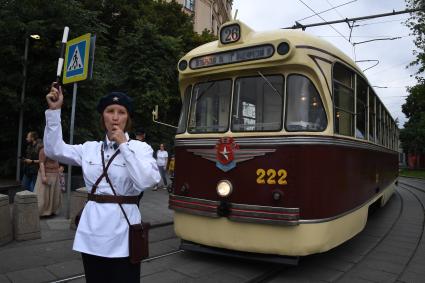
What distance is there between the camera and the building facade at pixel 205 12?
43.1m

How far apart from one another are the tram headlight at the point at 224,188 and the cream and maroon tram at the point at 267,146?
0.01m

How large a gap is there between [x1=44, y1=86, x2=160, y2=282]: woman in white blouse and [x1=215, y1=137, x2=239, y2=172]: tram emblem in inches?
106

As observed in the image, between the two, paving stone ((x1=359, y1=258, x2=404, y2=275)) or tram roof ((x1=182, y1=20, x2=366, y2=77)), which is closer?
tram roof ((x1=182, y1=20, x2=366, y2=77))

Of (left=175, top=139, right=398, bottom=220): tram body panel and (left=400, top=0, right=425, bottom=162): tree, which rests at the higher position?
(left=400, top=0, right=425, bottom=162): tree

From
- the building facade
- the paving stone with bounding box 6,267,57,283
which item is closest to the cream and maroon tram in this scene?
the paving stone with bounding box 6,267,57,283

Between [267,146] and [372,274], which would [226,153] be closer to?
[267,146]

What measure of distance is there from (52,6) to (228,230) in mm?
8679

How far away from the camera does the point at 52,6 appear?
440 inches

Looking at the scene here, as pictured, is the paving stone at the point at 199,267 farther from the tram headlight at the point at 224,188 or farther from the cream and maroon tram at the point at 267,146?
the tram headlight at the point at 224,188

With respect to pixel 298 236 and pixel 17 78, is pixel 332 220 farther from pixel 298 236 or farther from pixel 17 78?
pixel 17 78

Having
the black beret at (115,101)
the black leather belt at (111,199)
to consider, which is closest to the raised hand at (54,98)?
the black beret at (115,101)

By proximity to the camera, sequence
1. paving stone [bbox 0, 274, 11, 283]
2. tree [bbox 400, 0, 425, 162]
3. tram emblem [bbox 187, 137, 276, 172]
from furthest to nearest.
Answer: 1. tree [bbox 400, 0, 425, 162]
2. tram emblem [bbox 187, 137, 276, 172]
3. paving stone [bbox 0, 274, 11, 283]

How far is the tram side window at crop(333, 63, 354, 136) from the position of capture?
5570 millimetres

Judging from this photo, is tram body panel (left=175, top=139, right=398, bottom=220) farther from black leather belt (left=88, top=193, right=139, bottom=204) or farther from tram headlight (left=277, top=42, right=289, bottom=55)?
black leather belt (left=88, top=193, right=139, bottom=204)
